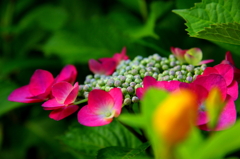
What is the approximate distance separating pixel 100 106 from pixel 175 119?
0.32 metres

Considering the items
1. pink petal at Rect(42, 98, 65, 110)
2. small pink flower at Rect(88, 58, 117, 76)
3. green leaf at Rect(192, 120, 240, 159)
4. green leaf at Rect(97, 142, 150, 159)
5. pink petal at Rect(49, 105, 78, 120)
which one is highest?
green leaf at Rect(192, 120, 240, 159)

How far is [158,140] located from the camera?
0.31 meters

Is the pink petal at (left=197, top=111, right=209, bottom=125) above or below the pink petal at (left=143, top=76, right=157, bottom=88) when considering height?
below

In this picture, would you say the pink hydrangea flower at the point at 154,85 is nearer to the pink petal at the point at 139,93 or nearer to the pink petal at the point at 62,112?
the pink petal at the point at 139,93

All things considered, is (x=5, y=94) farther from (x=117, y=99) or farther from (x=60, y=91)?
(x=117, y=99)

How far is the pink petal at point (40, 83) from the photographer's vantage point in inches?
28.2

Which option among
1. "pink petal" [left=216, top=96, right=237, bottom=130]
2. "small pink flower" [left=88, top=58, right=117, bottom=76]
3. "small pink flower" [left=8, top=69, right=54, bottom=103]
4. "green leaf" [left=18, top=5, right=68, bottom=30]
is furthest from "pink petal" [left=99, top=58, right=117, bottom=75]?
"green leaf" [left=18, top=5, right=68, bottom=30]

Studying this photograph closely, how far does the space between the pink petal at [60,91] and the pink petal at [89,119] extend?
0.07 m

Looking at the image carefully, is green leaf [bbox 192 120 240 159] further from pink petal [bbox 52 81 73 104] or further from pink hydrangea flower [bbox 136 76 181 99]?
pink petal [bbox 52 81 73 104]

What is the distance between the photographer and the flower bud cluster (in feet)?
2.09

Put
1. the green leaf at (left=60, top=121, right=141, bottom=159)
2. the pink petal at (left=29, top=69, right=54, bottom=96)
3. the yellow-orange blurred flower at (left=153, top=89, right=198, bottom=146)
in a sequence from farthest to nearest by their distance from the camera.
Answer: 1. the green leaf at (left=60, top=121, right=141, bottom=159)
2. the pink petal at (left=29, top=69, right=54, bottom=96)
3. the yellow-orange blurred flower at (left=153, top=89, right=198, bottom=146)

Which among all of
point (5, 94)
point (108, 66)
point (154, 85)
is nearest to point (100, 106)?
point (154, 85)

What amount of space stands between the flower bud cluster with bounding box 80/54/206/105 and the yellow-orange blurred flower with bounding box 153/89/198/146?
308mm

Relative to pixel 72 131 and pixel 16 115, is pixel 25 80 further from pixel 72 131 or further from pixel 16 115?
pixel 72 131
